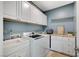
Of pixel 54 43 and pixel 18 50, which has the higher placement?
pixel 18 50

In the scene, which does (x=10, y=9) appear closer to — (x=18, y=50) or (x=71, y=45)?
(x=18, y=50)

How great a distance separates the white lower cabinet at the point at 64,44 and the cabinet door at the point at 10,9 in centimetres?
232

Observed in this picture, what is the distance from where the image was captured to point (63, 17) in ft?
11.8

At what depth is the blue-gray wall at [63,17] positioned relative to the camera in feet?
10.8

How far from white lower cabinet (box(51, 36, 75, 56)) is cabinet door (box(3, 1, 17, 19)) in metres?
2.32

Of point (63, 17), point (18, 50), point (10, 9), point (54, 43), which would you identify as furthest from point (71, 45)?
point (10, 9)

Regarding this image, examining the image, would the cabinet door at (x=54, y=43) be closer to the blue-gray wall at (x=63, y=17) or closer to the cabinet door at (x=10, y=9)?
the blue-gray wall at (x=63, y=17)

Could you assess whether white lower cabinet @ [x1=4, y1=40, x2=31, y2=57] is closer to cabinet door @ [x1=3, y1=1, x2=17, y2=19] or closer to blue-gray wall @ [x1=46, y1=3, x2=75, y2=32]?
cabinet door @ [x1=3, y1=1, x2=17, y2=19]

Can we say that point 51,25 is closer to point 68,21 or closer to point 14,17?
point 68,21

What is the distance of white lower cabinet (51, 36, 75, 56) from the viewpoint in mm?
2664

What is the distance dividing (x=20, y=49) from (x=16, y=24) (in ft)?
2.77

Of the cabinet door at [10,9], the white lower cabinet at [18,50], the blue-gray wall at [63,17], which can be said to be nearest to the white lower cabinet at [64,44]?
the blue-gray wall at [63,17]

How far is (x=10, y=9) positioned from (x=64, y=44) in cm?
254

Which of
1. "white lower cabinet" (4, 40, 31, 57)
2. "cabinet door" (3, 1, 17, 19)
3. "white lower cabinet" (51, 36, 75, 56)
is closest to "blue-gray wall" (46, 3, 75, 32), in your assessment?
"white lower cabinet" (51, 36, 75, 56)
